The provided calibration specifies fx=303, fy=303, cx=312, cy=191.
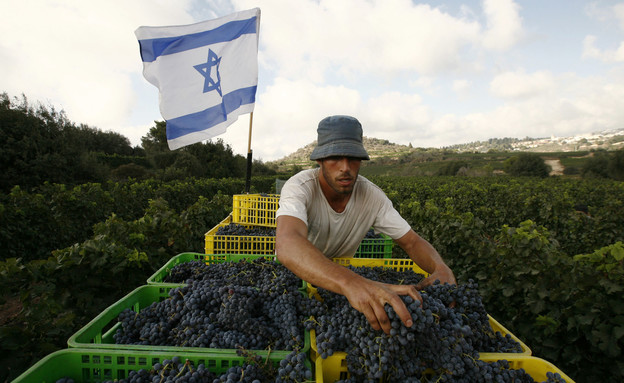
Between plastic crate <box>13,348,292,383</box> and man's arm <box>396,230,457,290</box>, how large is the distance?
1.15 metres

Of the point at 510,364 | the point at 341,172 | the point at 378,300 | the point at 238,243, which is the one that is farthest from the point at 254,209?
the point at 510,364

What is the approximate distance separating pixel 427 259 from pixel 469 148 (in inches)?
7566

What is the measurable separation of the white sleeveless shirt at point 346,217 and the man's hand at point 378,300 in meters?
1.01

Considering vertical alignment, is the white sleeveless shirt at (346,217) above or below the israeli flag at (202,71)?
below

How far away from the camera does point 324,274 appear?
1.61 metres

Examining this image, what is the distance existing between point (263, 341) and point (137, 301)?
0.99m

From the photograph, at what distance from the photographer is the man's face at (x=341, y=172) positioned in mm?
2160

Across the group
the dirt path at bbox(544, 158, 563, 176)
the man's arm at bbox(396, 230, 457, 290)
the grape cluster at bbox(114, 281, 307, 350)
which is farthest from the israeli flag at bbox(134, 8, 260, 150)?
the dirt path at bbox(544, 158, 563, 176)

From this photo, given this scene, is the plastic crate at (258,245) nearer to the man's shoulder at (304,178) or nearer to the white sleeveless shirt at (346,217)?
the white sleeveless shirt at (346,217)

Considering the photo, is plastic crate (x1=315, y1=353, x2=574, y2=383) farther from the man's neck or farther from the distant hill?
the distant hill

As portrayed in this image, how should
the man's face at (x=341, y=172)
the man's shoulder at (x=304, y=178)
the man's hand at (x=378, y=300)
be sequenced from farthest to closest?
the man's shoulder at (x=304, y=178) < the man's face at (x=341, y=172) < the man's hand at (x=378, y=300)

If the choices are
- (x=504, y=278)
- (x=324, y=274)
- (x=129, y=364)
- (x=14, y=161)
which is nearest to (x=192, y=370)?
(x=129, y=364)

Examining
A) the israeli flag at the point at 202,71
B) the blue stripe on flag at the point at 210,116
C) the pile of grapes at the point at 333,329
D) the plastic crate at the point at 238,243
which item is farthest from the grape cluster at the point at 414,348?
the blue stripe on flag at the point at 210,116

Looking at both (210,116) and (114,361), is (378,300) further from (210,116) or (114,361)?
(210,116)
